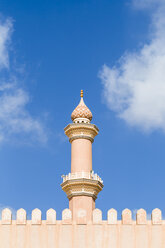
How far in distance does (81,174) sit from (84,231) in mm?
15275

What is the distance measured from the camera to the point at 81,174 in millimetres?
30328

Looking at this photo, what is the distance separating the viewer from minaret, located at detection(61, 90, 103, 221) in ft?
99.2

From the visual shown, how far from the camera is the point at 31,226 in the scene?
1514 cm

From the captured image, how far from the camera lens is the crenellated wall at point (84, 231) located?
14953 millimetres

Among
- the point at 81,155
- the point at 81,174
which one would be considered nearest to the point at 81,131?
the point at 81,155

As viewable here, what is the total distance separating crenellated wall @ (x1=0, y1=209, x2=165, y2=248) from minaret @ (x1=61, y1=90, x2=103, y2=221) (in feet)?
47.4

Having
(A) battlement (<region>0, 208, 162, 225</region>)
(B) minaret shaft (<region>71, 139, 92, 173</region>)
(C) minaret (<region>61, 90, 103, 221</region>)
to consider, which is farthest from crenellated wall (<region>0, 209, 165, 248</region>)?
(B) minaret shaft (<region>71, 139, 92, 173</region>)

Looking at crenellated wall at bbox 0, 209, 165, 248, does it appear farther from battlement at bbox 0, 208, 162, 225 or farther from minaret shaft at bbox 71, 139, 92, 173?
minaret shaft at bbox 71, 139, 92, 173

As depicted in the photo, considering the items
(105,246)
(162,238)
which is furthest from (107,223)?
(162,238)

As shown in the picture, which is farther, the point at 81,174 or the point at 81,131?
the point at 81,131

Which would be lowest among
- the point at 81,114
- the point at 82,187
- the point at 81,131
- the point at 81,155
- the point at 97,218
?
the point at 97,218

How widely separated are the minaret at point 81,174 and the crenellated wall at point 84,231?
47.4 feet

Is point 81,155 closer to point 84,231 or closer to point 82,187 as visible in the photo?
point 82,187

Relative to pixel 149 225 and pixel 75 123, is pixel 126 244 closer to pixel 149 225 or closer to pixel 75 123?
pixel 149 225
